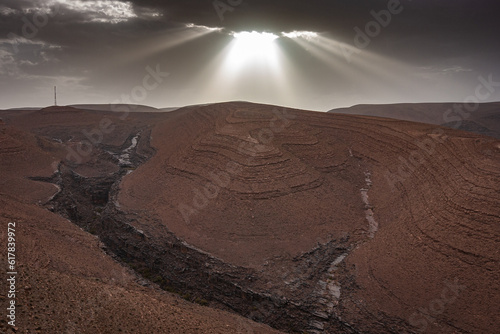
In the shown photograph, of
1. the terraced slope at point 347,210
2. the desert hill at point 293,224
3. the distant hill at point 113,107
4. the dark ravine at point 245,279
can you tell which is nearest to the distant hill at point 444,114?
the terraced slope at point 347,210

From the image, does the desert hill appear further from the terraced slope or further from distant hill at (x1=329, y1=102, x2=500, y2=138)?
distant hill at (x1=329, y1=102, x2=500, y2=138)

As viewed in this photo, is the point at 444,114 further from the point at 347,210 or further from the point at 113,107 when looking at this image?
the point at 113,107

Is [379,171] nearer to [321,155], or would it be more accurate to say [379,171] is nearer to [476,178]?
[321,155]

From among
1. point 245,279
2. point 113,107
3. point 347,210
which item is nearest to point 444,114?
point 347,210

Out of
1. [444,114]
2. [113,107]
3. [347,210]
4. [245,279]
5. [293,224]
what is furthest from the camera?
[113,107]

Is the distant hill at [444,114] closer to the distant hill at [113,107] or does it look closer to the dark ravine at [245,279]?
the dark ravine at [245,279]

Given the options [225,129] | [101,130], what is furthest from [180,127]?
[101,130]
